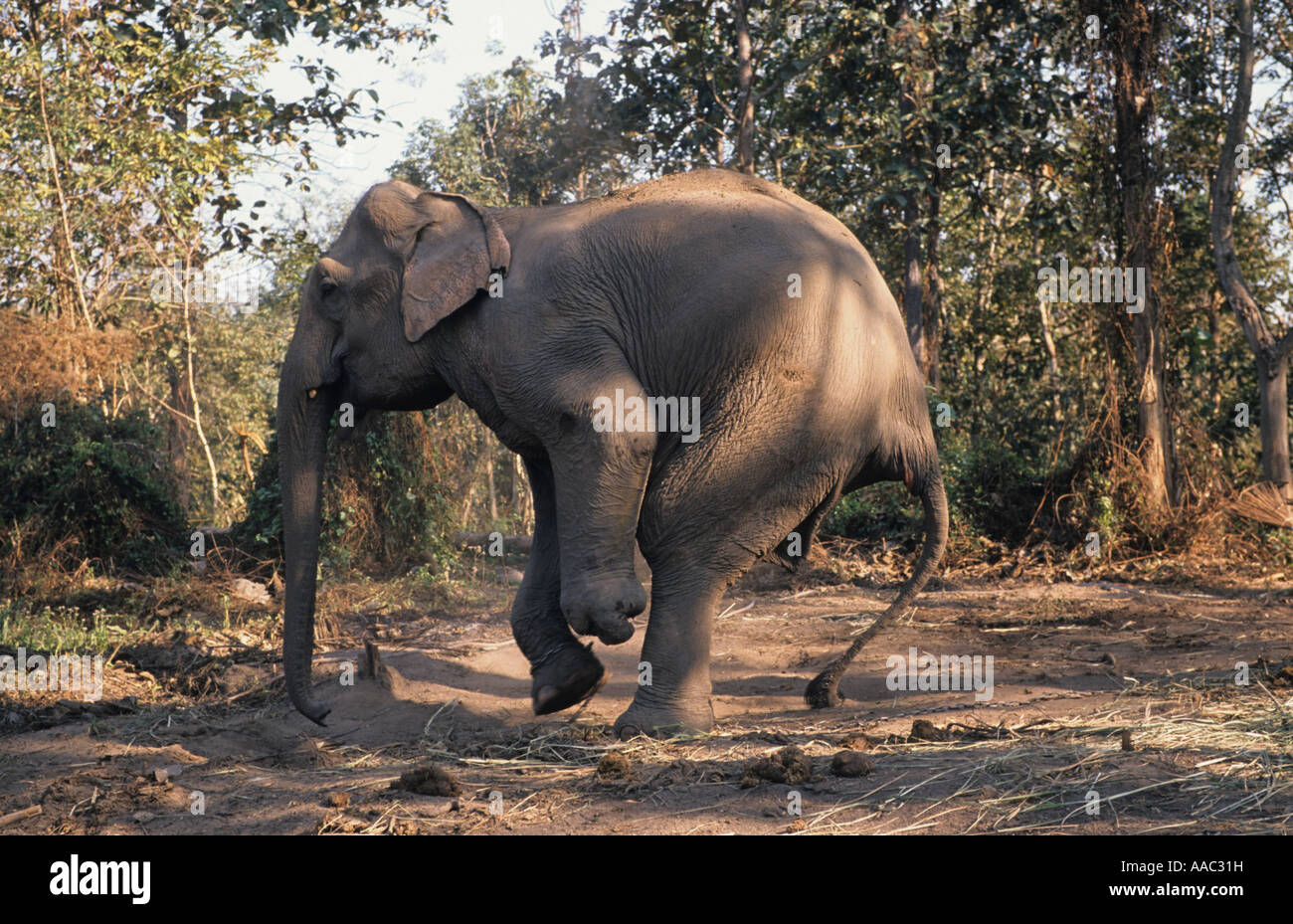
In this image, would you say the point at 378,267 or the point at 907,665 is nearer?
the point at 378,267

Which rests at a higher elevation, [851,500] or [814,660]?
[851,500]

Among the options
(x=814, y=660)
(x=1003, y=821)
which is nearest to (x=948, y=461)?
(x=814, y=660)

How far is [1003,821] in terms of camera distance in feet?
13.3

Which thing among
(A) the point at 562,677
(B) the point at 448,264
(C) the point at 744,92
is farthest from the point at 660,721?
(C) the point at 744,92

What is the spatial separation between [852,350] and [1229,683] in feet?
8.66

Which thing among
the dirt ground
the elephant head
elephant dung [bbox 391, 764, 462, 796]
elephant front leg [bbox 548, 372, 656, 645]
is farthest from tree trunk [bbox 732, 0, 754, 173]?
elephant dung [bbox 391, 764, 462, 796]

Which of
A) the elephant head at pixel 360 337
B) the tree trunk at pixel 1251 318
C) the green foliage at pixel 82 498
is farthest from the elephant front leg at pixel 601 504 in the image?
the tree trunk at pixel 1251 318

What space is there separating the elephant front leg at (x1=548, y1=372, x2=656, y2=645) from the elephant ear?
2.78ft

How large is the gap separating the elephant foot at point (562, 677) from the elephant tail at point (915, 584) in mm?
1286

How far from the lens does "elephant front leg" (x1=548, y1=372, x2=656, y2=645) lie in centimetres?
583

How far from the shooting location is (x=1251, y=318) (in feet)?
41.2

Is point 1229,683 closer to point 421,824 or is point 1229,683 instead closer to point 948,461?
point 421,824

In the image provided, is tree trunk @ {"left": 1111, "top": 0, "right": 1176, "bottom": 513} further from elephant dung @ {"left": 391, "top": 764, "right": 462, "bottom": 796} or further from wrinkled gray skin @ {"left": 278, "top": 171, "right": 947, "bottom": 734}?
elephant dung @ {"left": 391, "top": 764, "right": 462, "bottom": 796}

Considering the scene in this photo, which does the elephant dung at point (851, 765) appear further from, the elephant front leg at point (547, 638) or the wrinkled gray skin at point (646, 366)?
the elephant front leg at point (547, 638)
